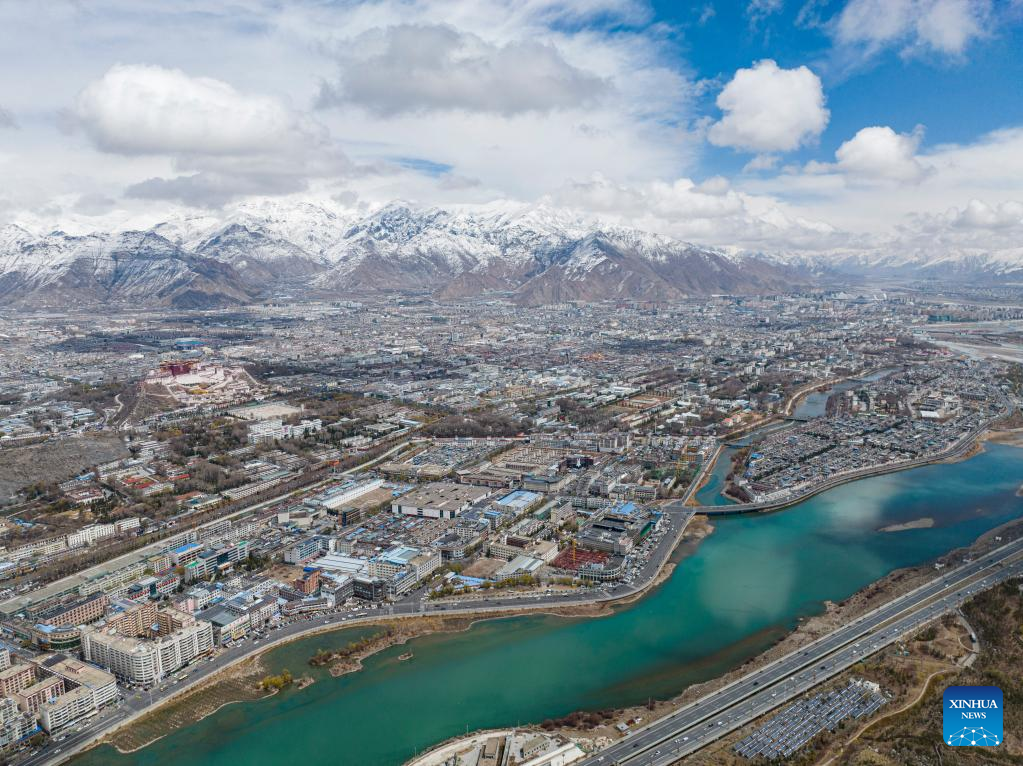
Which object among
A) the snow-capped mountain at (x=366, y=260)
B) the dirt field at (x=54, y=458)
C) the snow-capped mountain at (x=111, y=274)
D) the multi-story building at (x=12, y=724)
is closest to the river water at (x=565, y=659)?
the multi-story building at (x=12, y=724)

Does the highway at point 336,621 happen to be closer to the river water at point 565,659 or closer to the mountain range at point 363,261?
the river water at point 565,659

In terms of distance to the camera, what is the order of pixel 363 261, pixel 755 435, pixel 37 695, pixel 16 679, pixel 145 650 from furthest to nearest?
pixel 363 261 < pixel 755 435 < pixel 145 650 < pixel 16 679 < pixel 37 695

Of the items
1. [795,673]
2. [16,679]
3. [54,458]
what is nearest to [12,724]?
[16,679]

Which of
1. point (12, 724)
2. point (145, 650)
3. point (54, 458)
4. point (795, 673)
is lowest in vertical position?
point (795, 673)

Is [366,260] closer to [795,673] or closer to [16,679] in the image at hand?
[16,679]

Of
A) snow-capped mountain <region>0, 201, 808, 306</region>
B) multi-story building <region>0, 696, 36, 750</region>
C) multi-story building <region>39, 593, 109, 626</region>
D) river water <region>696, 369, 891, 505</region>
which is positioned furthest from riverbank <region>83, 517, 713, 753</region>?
snow-capped mountain <region>0, 201, 808, 306</region>

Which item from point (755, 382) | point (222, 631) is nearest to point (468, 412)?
point (755, 382)
